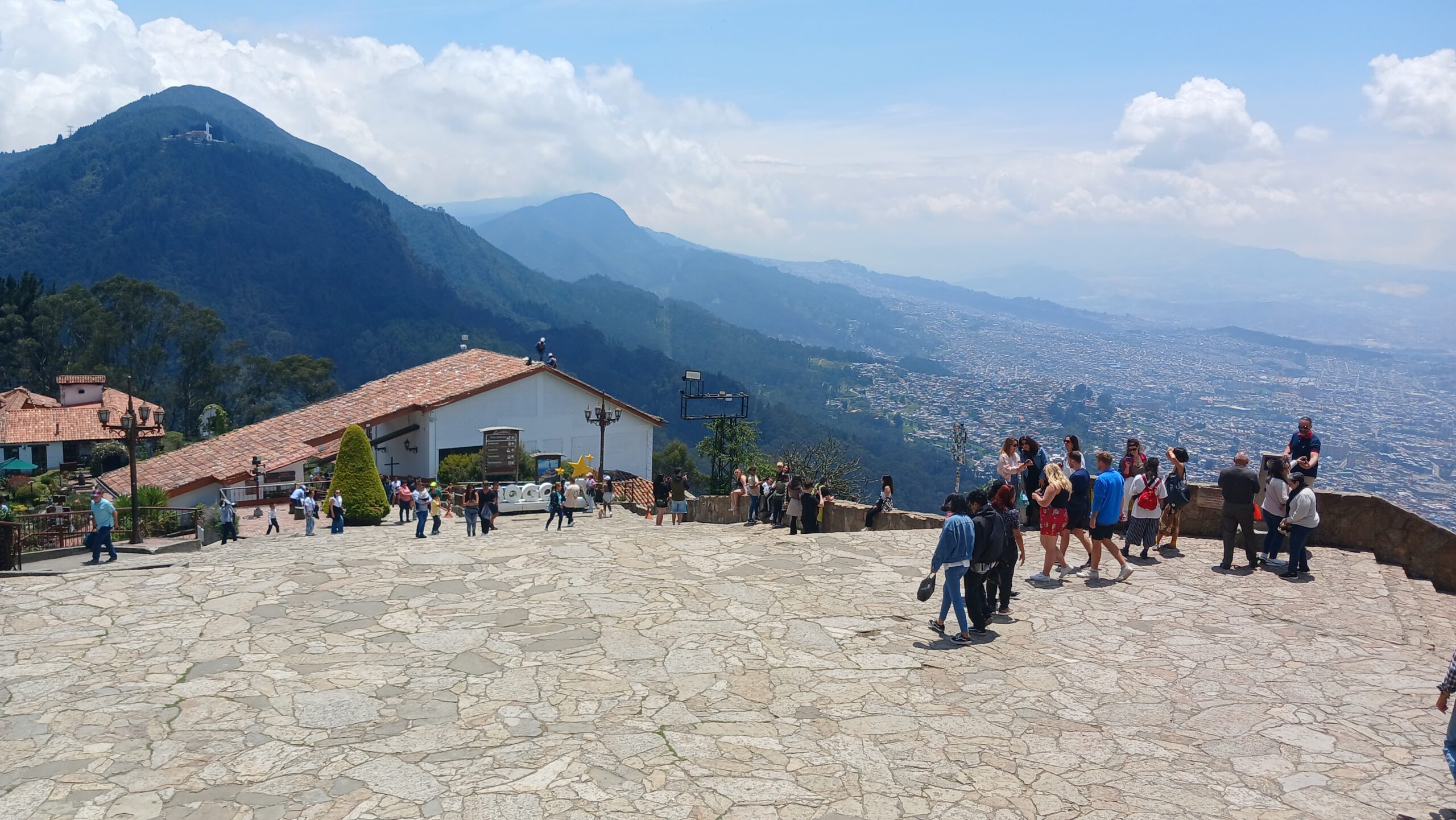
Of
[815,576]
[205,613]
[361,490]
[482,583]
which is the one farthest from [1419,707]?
[361,490]

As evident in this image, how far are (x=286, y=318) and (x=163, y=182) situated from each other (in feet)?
112

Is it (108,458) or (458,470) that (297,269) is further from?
(458,470)

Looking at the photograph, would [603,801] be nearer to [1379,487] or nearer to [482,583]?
[482,583]

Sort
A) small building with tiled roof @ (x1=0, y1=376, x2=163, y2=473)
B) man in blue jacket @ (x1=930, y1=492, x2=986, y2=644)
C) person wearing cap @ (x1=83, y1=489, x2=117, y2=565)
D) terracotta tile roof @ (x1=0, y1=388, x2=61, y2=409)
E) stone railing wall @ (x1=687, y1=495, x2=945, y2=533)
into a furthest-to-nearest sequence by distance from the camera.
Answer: terracotta tile roof @ (x1=0, y1=388, x2=61, y2=409)
small building with tiled roof @ (x1=0, y1=376, x2=163, y2=473)
stone railing wall @ (x1=687, y1=495, x2=945, y2=533)
person wearing cap @ (x1=83, y1=489, x2=117, y2=565)
man in blue jacket @ (x1=930, y1=492, x2=986, y2=644)

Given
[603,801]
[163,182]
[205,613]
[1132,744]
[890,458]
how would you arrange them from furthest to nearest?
[163,182]
[890,458]
[205,613]
[1132,744]
[603,801]

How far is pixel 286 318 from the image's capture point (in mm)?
130500

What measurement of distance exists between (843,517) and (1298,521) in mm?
6938

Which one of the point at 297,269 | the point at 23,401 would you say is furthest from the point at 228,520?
the point at 297,269

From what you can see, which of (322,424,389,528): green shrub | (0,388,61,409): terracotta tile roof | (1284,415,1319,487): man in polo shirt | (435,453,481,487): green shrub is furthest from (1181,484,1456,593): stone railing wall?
(0,388,61,409): terracotta tile roof

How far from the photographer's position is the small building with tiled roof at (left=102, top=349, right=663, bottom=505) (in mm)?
26797

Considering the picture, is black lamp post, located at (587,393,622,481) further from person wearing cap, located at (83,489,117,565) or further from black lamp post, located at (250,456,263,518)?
person wearing cap, located at (83,489,117,565)

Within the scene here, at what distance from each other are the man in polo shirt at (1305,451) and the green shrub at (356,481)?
1704 cm

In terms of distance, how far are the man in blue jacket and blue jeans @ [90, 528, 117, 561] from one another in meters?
11.9

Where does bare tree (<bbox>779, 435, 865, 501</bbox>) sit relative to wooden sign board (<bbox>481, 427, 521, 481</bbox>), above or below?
below
